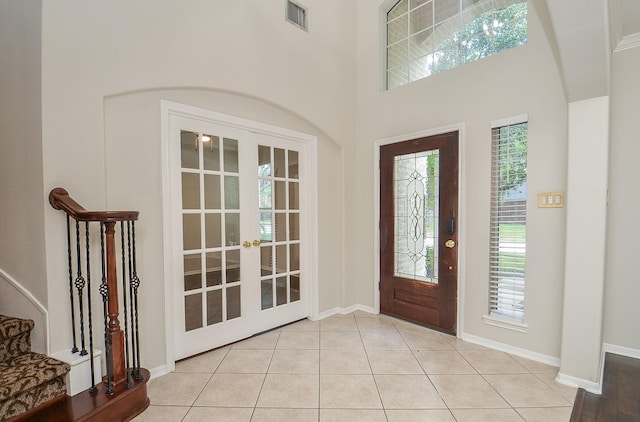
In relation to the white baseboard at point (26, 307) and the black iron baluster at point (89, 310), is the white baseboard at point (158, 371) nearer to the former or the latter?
the black iron baluster at point (89, 310)

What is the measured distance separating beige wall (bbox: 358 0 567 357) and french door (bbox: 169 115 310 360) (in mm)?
1082

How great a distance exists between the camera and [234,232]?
288 centimetres

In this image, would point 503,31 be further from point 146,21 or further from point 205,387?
point 205,387

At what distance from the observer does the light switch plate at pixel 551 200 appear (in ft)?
7.93

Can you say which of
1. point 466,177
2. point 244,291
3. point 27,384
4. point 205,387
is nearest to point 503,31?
point 466,177

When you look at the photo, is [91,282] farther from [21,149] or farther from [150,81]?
[150,81]

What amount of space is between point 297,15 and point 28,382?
12.3 feet

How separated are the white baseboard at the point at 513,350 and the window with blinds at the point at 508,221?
27cm

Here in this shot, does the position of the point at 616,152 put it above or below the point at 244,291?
above

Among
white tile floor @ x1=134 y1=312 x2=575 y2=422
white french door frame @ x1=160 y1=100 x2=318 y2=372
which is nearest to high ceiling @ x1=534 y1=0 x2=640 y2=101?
white tile floor @ x1=134 y1=312 x2=575 y2=422

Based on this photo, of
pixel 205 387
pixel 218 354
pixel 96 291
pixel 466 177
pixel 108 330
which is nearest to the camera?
pixel 108 330

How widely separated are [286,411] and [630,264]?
297cm

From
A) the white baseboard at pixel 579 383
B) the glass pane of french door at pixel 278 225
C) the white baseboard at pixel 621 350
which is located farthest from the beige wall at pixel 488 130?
the glass pane of french door at pixel 278 225

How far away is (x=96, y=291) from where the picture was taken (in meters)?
1.98
